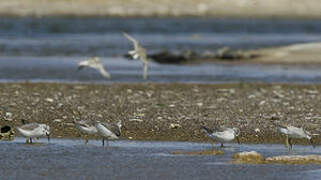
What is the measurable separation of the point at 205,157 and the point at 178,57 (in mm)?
20918

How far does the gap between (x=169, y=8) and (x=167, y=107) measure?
91.4 metres

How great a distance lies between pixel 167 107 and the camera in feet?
61.8

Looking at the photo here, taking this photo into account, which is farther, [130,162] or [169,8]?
[169,8]

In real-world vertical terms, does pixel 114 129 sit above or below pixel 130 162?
above

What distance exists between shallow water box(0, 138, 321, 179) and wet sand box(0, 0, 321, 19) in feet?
292

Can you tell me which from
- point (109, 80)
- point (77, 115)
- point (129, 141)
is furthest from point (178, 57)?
point (129, 141)

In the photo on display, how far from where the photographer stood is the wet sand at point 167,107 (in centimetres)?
1634

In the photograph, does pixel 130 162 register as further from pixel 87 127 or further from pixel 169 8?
pixel 169 8

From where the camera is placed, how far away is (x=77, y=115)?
17.8m

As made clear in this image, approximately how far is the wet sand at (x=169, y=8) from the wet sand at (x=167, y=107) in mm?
81470

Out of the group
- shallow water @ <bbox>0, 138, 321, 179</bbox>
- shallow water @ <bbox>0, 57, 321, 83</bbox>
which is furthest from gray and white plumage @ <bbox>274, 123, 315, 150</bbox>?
shallow water @ <bbox>0, 57, 321, 83</bbox>

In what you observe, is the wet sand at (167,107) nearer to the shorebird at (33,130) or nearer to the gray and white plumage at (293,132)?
the gray and white plumage at (293,132)

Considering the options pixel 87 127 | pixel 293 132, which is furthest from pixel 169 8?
pixel 293 132

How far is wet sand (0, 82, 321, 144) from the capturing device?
16.3 m
